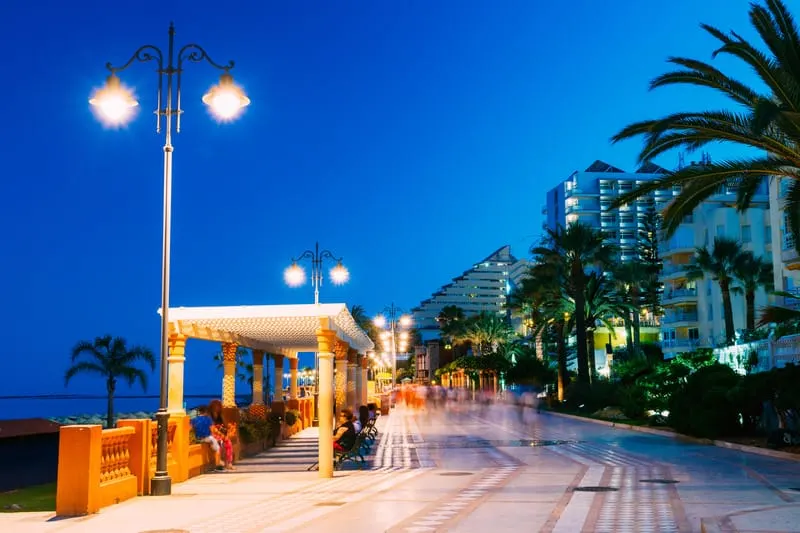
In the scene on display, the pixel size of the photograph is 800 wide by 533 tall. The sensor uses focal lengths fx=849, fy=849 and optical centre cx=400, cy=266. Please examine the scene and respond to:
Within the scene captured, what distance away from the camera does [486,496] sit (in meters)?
13.4

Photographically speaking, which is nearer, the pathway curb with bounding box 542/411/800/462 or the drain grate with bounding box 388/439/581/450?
the pathway curb with bounding box 542/411/800/462

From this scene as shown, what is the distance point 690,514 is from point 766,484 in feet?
14.3

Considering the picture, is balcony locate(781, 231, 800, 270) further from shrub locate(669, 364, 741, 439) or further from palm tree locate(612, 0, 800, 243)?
palm tree locate(612, 0, 800, 243)

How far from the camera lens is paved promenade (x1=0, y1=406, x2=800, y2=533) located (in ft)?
34.4

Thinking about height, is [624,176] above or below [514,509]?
above

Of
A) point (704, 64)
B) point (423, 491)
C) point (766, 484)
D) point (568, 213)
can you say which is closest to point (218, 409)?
point (423, 491)

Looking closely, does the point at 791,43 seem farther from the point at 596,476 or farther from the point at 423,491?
the point at 423,491

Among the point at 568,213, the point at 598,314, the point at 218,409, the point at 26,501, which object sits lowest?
the point at 26,501

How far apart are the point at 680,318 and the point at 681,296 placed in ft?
7.70

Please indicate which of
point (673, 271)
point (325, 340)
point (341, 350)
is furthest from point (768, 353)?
point (673, 271)

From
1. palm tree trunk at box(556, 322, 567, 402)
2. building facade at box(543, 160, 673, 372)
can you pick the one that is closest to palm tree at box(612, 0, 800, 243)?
palm tree trunk at box(556, 322, 567, 402)

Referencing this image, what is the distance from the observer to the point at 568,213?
14250cm

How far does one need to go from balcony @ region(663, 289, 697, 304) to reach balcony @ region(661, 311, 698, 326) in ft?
4.54

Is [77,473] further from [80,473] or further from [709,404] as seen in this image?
[709,404]
